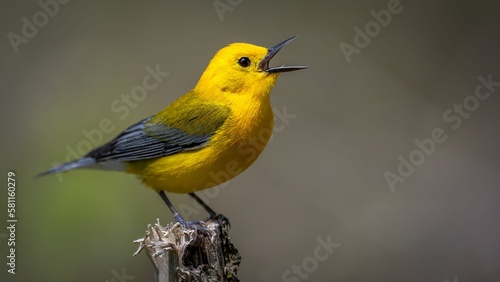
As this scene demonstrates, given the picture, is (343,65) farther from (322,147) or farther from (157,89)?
(157,89)

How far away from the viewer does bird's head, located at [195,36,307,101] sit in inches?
252

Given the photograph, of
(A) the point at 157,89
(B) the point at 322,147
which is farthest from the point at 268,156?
(A) the point at 157,89

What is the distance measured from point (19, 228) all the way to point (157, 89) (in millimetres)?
4170

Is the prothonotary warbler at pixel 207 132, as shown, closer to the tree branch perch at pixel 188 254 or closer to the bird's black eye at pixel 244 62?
the bird's black eye at pixel 244 62

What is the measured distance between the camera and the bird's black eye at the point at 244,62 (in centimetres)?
652

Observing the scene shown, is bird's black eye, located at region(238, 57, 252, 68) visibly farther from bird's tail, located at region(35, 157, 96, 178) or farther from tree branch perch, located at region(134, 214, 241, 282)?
tree branch perch, located at region(134, 214, 241, 282)

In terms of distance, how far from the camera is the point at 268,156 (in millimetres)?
10836

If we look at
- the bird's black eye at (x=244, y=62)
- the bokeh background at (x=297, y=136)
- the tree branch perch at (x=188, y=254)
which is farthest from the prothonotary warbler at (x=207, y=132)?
the bokeh background at (x=297, y=136)

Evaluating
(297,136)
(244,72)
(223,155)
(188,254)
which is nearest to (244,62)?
(244,72)

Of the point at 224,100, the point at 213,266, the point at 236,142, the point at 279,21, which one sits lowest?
the point at 213,266

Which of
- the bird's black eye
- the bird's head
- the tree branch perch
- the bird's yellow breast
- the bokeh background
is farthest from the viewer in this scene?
the bokeh background

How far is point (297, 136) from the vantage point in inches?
431

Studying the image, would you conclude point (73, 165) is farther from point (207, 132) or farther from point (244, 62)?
point (244, 62)

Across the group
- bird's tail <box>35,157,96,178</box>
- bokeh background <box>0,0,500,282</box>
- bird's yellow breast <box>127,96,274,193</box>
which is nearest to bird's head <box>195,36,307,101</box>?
bird's yellow breast <box>127,96,274,193</box>
